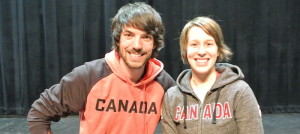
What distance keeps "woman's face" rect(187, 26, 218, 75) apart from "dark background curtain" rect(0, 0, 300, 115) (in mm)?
2611

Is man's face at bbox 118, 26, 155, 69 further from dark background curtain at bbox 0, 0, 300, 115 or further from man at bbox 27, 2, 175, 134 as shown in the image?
dark background curtain at bbox 0, 0, 300, 115

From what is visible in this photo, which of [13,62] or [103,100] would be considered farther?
[13,62]

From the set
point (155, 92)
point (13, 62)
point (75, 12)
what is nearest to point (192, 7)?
point (75, 12)

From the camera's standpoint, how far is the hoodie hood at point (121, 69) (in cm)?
164

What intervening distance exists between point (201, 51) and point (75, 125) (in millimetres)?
2379

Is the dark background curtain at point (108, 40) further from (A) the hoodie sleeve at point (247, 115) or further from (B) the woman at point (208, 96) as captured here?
(A) the hoodie sleeve at point (247, 115)

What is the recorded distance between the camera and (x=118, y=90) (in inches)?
64.3

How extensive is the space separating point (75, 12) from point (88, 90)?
8.54 ft

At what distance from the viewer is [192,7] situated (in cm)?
405

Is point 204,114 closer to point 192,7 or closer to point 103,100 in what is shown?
point 103,100

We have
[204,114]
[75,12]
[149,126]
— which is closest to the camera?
[204,114]

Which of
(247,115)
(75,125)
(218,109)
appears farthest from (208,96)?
(75,125)

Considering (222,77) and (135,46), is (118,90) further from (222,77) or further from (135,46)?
(222,77)

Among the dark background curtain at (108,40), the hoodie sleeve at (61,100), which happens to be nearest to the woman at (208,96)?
the hoodie sleeve at (61,100)
